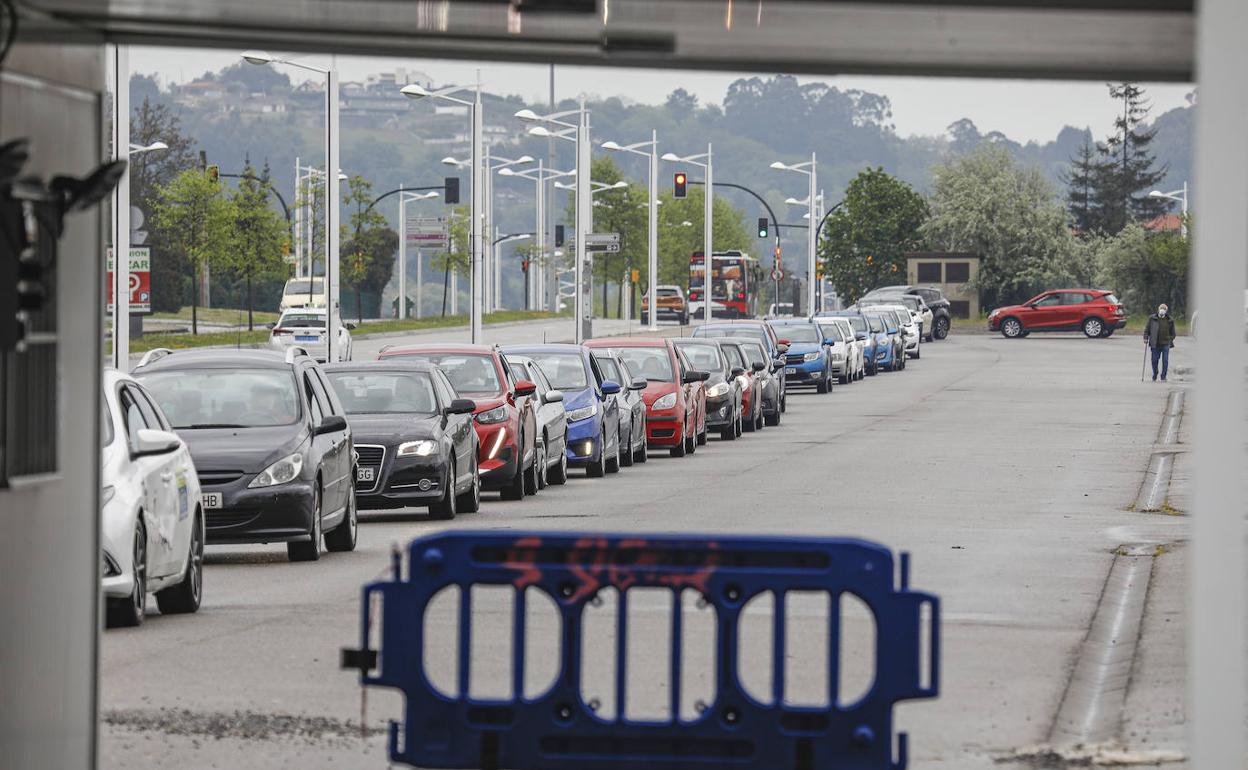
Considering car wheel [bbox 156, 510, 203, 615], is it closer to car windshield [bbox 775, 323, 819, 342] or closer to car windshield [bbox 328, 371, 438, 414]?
car windshield [bbox 328, 371, 438, 414]

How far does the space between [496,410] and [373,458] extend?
335 cm

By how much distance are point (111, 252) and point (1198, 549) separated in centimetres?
3122

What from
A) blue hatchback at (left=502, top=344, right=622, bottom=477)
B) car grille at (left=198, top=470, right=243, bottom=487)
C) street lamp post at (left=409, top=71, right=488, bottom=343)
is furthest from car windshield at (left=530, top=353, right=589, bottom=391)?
street lamp post at (left=409, top=71, right=488, bottom=343)

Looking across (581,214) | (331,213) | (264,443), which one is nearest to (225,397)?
(264,443)

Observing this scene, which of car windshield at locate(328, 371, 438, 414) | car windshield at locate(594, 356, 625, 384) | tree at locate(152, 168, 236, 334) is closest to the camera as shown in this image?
car windshield at locate(328, 371, 438, 414)

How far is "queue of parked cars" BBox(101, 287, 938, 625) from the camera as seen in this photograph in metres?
13.9

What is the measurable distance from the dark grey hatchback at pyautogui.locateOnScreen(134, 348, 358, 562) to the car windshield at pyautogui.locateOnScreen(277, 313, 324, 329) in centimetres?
4380

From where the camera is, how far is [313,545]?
17875 millimetres

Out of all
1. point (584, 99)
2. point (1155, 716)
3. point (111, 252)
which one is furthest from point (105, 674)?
point (584, 99)

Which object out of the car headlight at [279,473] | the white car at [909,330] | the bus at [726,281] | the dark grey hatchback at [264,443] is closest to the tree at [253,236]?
the white car at [909,330]

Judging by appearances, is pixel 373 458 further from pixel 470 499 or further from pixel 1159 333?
pixel 1159 333

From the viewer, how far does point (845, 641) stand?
1334 cm

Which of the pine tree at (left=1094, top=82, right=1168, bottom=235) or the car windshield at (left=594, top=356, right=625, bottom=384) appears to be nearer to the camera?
the car windshield at (left=594, top=356, right=625, bottom=384)

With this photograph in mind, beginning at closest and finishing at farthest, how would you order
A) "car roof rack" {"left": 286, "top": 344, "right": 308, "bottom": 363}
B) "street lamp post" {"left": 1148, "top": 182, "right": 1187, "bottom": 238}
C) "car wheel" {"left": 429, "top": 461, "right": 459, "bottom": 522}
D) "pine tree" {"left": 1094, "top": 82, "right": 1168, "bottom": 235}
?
"car roof rack" {"left": 286, "top": 344, "right": 308, "bottom": 363}, "car wheel" {"left": 429, "top": 461, "right": 459, "bottom": 522}, "street lamp post" {"left": 1148, "top": 182, "right": 1187, "bottom": 238}, "pine tree" {"left": 1094, "top": 82, "right": 1168, "bottom": 235}
